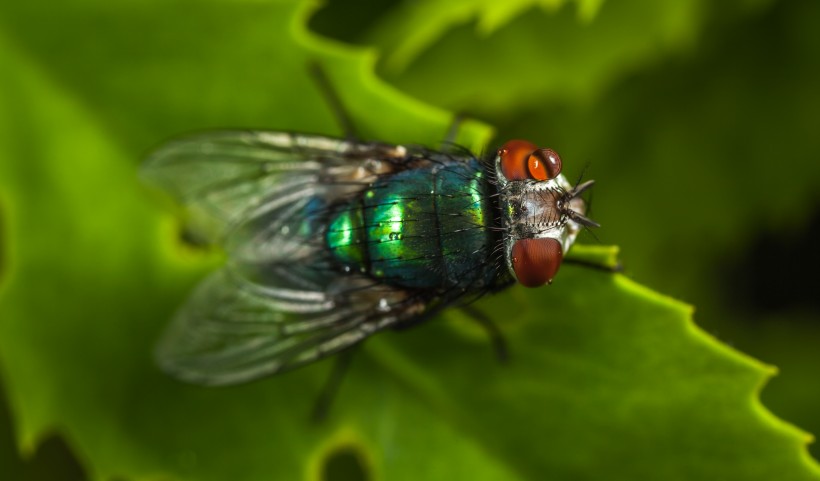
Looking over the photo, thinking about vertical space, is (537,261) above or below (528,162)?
below

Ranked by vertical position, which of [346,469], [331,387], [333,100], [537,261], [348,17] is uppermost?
[348,17]

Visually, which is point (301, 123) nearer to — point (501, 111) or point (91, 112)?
point (91, 112)

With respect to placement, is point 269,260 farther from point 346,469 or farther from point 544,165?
point 346,469

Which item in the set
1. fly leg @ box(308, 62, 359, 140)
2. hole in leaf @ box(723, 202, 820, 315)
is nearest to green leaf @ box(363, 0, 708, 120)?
fly leg @ box(308, 62, 359, 140)

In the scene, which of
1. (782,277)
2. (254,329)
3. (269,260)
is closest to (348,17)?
(269,260)

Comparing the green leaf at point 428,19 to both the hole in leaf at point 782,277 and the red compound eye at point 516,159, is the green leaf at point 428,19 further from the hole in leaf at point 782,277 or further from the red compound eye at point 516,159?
the hole in leaf at point 782,277

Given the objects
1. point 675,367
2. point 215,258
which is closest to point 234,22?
point 215,258

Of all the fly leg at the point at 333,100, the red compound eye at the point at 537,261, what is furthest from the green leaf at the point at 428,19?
the red compound eye at the point at 537,261
